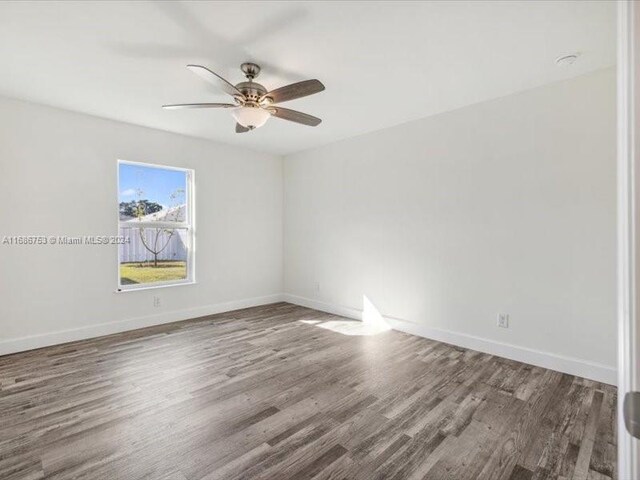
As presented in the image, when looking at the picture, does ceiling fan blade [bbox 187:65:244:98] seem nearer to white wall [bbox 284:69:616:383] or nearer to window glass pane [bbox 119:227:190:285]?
white wall [bbox 284:69:616:383]

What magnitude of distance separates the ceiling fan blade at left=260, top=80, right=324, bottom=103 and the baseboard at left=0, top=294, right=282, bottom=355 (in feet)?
10.5

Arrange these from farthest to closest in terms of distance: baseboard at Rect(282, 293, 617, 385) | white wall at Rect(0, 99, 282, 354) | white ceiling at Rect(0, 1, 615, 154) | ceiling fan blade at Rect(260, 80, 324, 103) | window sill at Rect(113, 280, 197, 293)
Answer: window sill at Rect(113, 280, 197, 293), white wall at Rect(0, 99, 282, 354), baseboard at Rect(282, 293, 617, 385), ceiling fan blade at Rect(260, 80, 324, 103), white ceiling at Rect(0, 1, 615, 154)

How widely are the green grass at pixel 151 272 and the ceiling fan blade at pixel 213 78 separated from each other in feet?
9.26

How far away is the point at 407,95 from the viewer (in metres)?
3.12

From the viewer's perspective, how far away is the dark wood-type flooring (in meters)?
1.72

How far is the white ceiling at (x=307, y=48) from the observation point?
1939 millimetres

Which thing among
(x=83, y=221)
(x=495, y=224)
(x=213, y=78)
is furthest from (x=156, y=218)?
(x=495, y=224)

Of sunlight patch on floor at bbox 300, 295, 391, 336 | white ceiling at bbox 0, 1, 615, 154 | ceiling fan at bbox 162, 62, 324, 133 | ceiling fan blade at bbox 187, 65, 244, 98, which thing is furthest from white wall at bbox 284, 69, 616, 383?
ceiling fan blade at bbox 187, 65, 244, 98

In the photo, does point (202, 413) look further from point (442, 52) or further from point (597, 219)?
point (597, 219)

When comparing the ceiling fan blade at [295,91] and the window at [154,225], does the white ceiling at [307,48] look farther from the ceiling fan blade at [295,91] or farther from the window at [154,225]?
the window at [154,225]

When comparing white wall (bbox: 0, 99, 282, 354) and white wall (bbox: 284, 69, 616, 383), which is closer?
white wall (bbox: 284, 69, 616, 383)

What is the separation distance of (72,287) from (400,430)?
3693mm

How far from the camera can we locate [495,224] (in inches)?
126

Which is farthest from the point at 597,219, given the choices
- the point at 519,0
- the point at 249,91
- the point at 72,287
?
the point at 72,287
